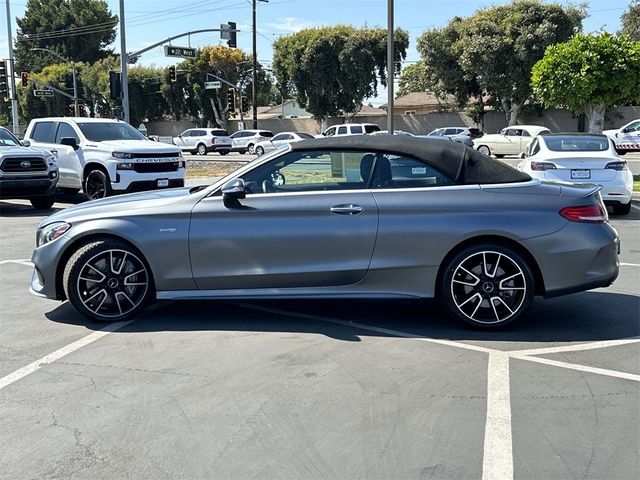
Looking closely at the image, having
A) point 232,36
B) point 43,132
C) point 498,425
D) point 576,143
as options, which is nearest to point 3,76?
point 232,36

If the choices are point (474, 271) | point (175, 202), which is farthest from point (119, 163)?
point (474, 271)

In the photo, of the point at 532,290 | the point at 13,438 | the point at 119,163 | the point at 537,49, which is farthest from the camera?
the point at 537,49

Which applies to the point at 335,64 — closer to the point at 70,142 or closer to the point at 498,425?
the point at 70,142

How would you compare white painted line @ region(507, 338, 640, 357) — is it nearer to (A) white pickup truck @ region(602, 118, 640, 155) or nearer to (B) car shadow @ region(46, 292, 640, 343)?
(B) car shadow @ region(46, 292, 640, 343)

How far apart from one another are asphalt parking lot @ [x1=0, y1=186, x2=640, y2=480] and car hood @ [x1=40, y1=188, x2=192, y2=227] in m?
0.95

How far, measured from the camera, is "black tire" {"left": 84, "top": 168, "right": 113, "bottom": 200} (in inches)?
571

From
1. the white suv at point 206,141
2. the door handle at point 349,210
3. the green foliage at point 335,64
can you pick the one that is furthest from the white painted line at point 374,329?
the green foliage at point 335,64

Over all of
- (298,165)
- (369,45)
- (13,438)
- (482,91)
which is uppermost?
(369,45)

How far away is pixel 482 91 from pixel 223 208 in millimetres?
43182

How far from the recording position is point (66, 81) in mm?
70875

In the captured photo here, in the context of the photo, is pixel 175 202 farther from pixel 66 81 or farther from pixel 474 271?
pixel 66 81

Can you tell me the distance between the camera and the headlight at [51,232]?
582 centimetres

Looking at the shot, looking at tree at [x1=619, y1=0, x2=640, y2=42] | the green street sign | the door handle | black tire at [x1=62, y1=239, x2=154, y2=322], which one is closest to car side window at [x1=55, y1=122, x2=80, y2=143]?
black tire at [x1=62, y1=239, x2=154, y2=322]

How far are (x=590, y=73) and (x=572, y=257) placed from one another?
49.6ft
